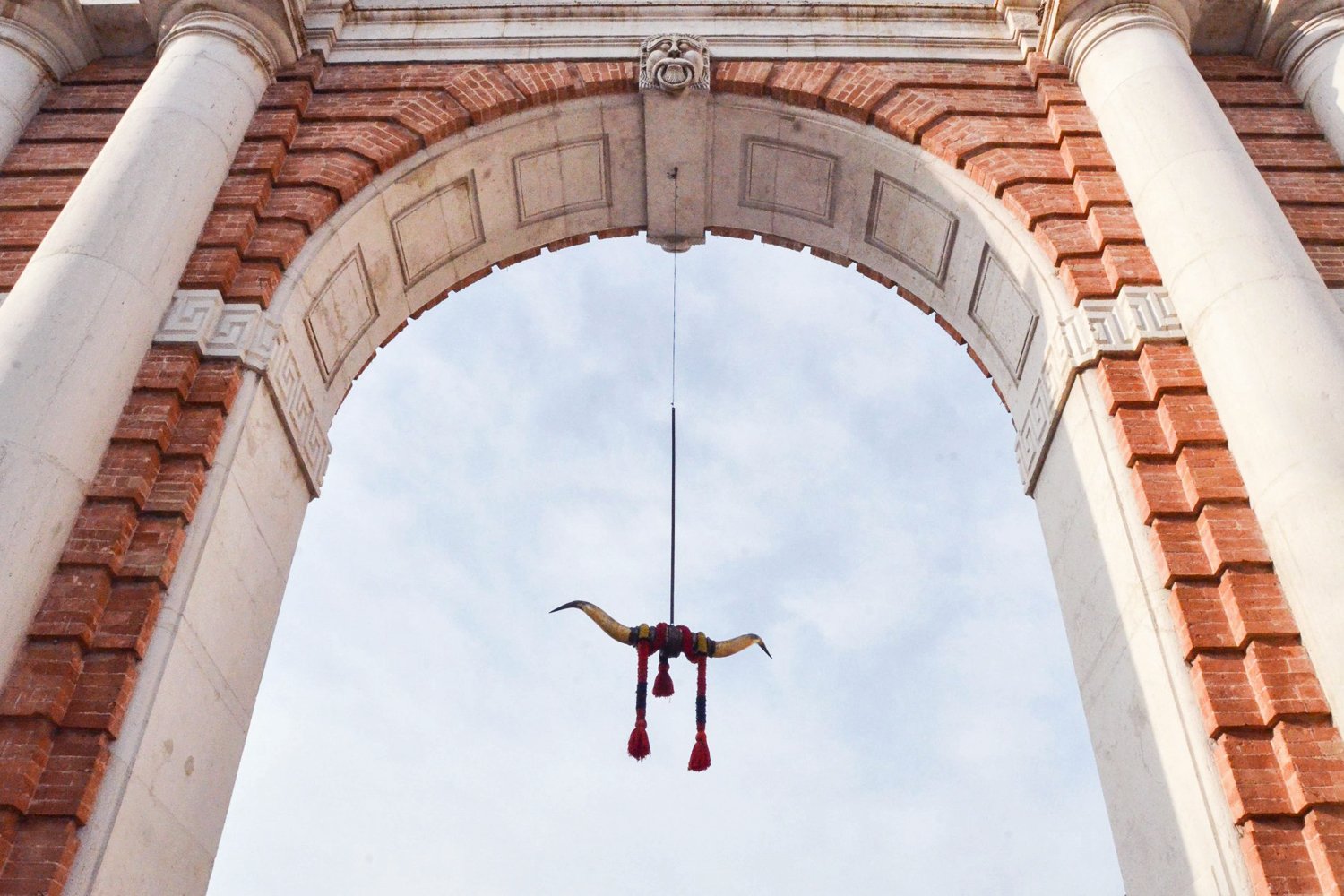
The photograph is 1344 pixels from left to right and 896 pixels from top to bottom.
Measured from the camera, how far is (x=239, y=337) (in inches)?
355

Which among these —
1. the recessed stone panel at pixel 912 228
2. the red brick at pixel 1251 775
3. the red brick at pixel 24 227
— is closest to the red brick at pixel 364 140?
the red brick at pixel 24 227

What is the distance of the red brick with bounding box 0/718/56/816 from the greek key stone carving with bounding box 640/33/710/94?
8.44 metres

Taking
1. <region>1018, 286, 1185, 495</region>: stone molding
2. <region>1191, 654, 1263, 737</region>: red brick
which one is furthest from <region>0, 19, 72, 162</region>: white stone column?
<region>1191, 654, 1263, 737</region>: red brick

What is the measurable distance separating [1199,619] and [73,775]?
Answer: 23.7 feet

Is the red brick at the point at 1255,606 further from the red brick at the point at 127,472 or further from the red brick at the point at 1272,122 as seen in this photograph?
the red brick at the point at 127,472

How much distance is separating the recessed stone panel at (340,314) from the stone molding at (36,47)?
4.12 metres

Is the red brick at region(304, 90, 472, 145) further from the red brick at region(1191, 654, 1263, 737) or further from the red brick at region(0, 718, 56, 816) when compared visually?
the red brick at region(1191, 654, 1263, 737)

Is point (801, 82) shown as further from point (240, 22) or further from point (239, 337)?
point (239, 337)

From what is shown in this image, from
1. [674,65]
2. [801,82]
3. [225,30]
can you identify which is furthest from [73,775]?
[801,82]

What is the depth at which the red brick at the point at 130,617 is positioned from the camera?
23.5ft

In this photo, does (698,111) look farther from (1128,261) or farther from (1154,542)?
(1154,542)

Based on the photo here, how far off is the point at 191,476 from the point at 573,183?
20.3ft

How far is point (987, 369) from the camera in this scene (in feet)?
38.0

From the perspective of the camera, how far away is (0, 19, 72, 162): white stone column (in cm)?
1100
